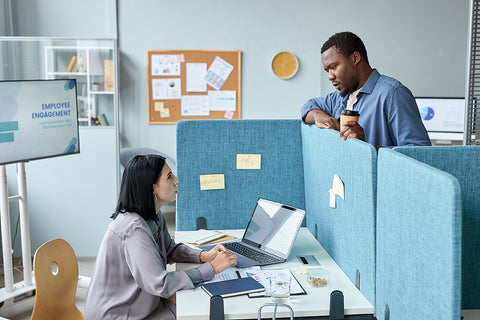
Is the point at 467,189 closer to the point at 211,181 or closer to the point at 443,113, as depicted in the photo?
the point at 211,181

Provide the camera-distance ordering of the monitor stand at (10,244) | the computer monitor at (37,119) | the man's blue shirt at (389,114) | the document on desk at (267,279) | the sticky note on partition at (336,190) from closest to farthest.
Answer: the document on desk at (267,279)
the sticky note on partition at (336,190)
the man's blue shirt at (389,114)
the computer monitor at (37,119)
the monitor stand at (10,244)

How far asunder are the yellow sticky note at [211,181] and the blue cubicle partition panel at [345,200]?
410 mm

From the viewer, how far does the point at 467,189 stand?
4.97ft

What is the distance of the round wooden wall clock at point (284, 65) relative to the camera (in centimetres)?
533

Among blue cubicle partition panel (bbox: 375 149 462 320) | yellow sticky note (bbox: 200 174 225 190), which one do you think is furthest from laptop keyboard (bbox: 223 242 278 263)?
blue cubicle partition panel (bbox: 375 149 462 320)

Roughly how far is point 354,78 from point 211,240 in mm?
939

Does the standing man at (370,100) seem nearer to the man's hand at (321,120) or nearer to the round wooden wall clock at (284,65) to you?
the man's hand at (321,120)

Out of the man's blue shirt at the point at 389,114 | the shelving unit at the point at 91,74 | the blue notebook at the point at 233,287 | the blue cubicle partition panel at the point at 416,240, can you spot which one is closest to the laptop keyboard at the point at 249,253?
the blue notebook at the point at 233,287

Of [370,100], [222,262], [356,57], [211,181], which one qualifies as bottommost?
[222,262]

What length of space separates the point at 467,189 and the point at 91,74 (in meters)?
3.30

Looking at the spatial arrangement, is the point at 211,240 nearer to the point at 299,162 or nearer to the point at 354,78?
the point at 299,162

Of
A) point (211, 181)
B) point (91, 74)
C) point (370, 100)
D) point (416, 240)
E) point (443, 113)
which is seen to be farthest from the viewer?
point (443, 113)

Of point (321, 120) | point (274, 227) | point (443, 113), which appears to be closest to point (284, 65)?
point (443, 113)

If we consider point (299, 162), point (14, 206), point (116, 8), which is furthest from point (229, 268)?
point (116, 8)
